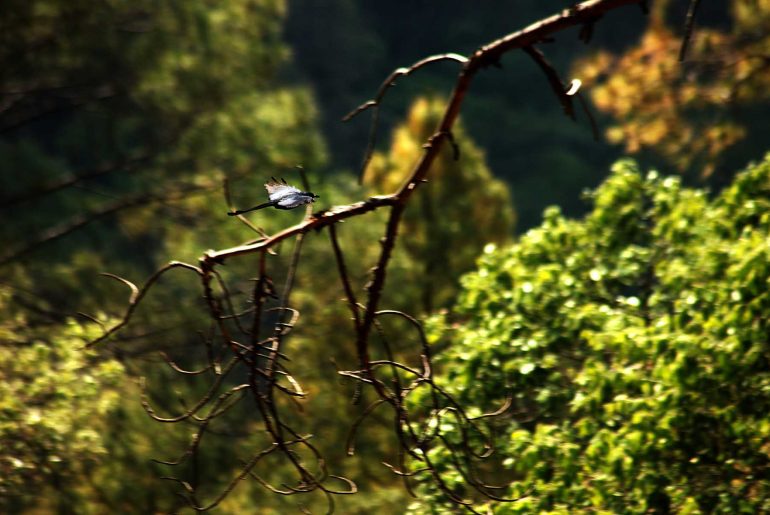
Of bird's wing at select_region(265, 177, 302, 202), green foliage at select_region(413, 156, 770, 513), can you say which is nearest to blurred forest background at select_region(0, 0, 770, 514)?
green foliage at select_region(413, 156, 770, 513)

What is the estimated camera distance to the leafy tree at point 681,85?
34.4 ft

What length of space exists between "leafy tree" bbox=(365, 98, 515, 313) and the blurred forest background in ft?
0.09

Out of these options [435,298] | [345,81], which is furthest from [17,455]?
[345,81]

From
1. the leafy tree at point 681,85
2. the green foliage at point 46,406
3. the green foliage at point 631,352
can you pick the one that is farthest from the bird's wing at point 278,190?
the leafy tree at point 681,85

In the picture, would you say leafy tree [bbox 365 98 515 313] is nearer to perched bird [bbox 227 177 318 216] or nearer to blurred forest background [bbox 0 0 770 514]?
blurred forest background [bbox 0 0 770 514]

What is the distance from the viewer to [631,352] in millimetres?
5359

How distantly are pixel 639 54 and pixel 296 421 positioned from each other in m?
5.00

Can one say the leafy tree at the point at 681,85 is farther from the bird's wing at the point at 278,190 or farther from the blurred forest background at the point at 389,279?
the bird's wing at the point at 278,190

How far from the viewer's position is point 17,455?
6805 mm

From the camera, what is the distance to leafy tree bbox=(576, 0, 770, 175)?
1050 centimetres

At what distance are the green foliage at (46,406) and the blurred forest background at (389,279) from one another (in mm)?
24

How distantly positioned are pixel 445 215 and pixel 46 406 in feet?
17.2

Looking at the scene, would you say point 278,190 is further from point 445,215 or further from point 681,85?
point 681,85

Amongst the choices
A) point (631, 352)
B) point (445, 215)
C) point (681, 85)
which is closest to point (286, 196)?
point (631, 352)
